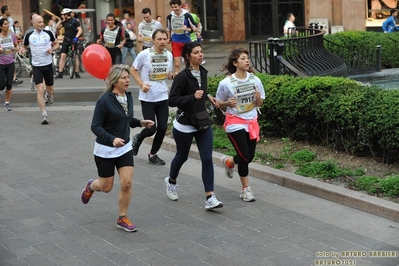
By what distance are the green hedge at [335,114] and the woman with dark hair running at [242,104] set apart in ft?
5.20

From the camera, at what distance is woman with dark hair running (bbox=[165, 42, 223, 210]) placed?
30.8 ft

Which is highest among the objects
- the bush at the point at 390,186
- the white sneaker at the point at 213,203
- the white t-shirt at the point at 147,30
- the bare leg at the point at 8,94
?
the white t-shirt at the point at 147,30

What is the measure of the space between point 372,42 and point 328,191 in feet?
40.3

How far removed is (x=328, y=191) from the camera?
968 cm

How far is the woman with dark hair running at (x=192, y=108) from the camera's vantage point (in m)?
9.38

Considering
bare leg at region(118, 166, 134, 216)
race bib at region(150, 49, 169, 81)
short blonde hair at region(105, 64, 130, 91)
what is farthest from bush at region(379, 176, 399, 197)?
race bib at region(150, 49, 169, 81)

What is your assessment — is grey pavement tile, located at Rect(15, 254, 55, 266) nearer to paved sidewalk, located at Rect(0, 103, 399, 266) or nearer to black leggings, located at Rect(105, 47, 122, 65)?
paved sidewalk, located at Rect(0, 103, 399, 266)

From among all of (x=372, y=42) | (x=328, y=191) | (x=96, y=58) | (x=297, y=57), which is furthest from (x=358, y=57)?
(x=328, y=191)

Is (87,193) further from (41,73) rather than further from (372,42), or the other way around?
(372,42)

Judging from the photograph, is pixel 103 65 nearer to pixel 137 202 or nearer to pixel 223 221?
pixel 137 202

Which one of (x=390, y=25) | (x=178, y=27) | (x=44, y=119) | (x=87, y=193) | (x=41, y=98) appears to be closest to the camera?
(x=87, y=193)

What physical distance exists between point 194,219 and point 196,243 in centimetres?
88

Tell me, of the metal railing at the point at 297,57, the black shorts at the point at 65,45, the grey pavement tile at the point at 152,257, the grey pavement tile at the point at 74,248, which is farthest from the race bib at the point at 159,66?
the black shorts at the point at 65,45

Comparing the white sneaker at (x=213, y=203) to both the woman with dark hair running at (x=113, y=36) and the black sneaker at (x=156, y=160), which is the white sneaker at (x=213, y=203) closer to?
the black sneaker at (x=156, y=160)
